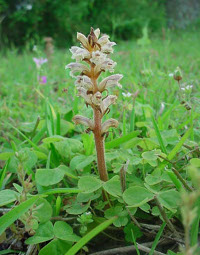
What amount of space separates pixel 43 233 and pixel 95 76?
61cm

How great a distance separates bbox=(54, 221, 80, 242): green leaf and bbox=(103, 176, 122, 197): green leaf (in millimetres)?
203

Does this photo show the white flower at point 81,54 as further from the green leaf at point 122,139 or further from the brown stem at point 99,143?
the green leaf at point 122,139

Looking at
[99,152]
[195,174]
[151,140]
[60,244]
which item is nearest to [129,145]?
[151,140]

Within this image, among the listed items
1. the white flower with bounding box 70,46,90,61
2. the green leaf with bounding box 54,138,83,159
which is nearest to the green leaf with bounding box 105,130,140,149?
the green leaf with bounding box 54,138,83,159

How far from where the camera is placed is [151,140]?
1401 millimetres

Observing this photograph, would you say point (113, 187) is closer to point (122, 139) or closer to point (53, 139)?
point (122, 139)

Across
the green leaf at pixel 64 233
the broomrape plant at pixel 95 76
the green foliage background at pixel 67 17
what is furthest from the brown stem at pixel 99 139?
the green foliage background at pixel 67 17

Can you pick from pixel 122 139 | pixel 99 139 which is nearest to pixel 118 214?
pixel 99 139

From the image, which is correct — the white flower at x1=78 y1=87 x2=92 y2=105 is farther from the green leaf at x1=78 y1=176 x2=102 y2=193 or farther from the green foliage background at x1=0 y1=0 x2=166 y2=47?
the green foliage background at x1=0 y1=0 x2=166 y2=47

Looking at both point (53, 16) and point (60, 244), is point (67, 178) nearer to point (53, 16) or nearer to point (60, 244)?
point (60, 244)

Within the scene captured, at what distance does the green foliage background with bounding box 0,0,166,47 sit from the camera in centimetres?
1459

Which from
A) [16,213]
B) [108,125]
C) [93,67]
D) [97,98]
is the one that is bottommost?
[16,213]

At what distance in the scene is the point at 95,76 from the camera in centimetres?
111

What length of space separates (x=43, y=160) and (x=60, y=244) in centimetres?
61
